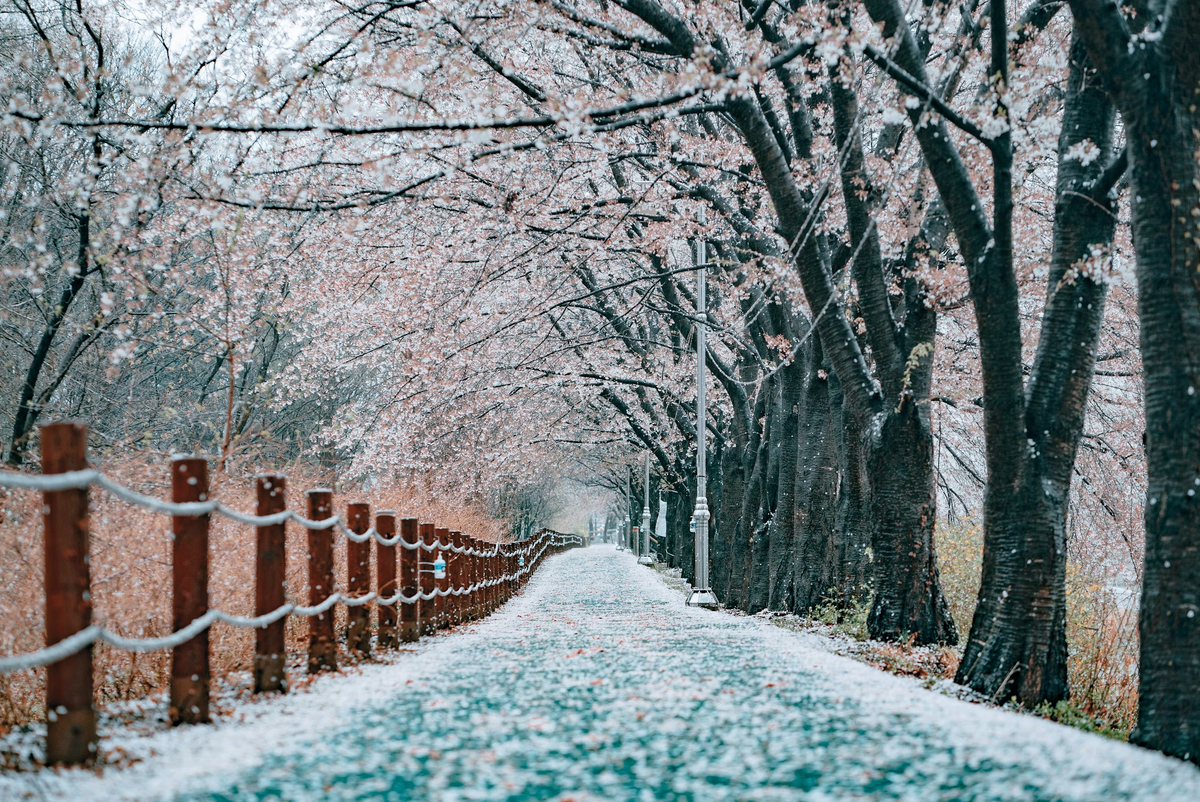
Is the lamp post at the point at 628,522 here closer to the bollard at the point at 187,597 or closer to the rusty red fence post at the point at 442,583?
the rusty red fence post at the point at 442,583

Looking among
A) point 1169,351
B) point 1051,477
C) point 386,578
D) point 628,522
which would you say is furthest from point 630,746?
point 628,522

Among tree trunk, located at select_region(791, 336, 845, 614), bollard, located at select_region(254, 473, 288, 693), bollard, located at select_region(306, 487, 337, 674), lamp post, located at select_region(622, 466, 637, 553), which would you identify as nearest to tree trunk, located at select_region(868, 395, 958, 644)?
tree trunk, located at select_region(791, 336, 845, 614)

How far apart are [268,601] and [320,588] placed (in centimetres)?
103

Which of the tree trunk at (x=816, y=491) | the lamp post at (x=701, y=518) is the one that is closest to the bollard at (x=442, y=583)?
the tree trunk at (x=816, y=491)

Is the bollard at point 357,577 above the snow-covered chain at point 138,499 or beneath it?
beneath

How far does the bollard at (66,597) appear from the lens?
355 centimetres

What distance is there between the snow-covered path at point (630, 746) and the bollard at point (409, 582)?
1.96 metres

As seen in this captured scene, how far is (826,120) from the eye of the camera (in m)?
13.9

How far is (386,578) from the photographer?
814cm

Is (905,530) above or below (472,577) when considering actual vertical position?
above

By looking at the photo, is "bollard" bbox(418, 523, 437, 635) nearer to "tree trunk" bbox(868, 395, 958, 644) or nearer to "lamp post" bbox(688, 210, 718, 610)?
"tree trunk" bbox(868, 395, 958, 644)

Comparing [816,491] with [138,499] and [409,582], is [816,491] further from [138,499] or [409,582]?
[138,499]

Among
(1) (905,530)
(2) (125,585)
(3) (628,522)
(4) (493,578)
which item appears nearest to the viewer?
(2) (125,585)

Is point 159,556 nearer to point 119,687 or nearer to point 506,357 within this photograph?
point 119,687
